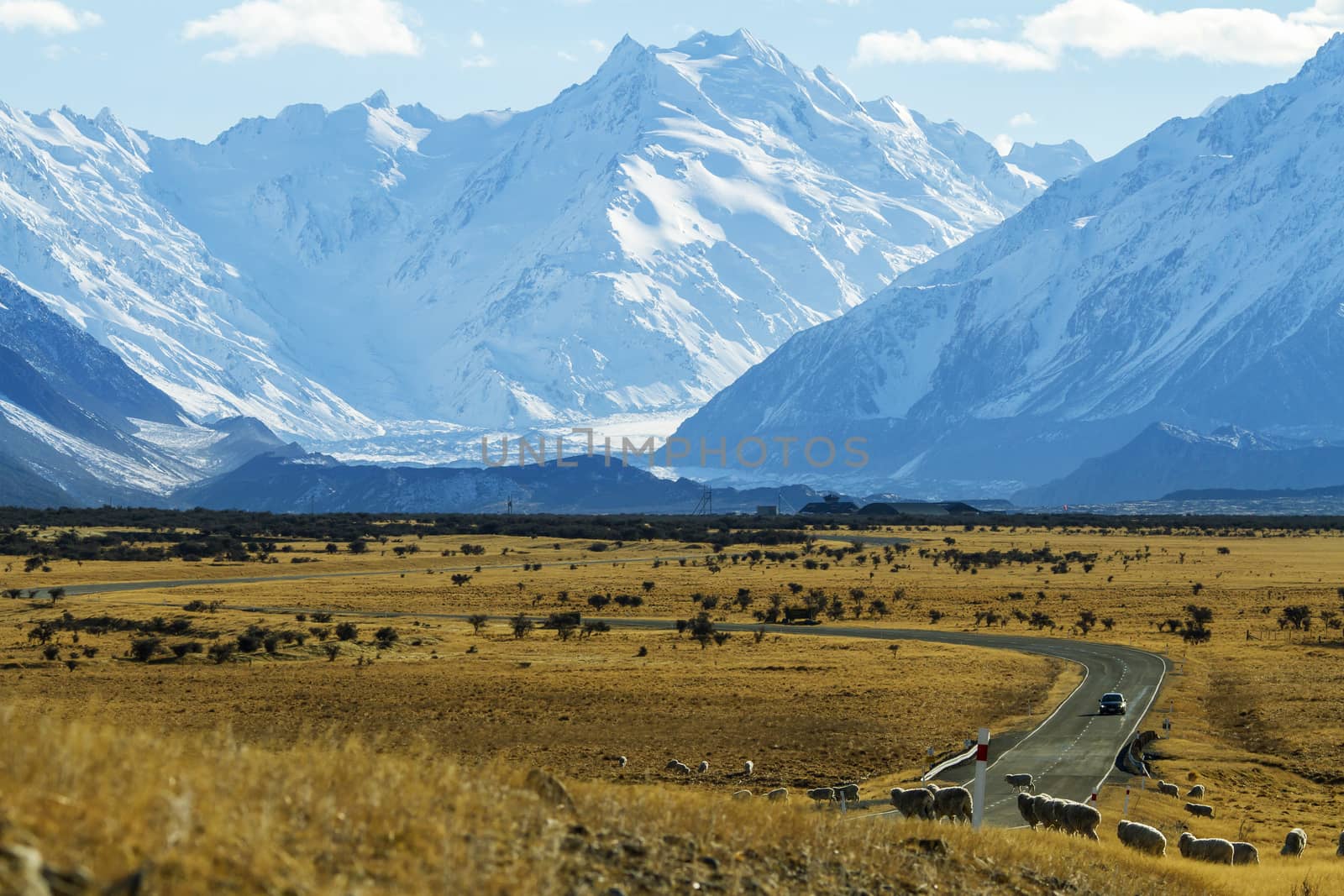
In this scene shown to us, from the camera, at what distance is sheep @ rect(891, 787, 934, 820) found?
24719mm

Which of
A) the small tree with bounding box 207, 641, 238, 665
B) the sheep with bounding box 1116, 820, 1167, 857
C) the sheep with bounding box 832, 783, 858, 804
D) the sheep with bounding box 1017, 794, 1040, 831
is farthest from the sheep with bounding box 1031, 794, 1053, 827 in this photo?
the small tree with bounding box 207, 641, 238, 665

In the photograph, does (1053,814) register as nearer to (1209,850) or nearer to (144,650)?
(1209,850)

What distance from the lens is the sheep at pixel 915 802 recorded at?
24.7 meters

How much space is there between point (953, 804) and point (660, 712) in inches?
779

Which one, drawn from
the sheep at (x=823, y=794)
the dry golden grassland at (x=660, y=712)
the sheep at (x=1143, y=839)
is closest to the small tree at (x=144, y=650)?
the dry golden grassland at (x=660, y=712)

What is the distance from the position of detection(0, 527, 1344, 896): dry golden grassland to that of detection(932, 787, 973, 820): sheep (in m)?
2.39

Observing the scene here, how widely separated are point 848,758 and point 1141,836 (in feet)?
44.5

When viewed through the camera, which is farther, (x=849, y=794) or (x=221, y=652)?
(x=221, y=652)

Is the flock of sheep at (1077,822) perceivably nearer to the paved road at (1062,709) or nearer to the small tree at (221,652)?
the paved road at (1062,709)

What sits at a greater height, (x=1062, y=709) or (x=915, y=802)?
(x=915, y=802)

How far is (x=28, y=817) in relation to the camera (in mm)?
12039

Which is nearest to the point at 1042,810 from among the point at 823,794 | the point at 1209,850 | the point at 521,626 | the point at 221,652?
the point at 1209,850

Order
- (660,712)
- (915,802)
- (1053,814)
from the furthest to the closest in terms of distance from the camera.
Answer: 1. (660,712)
2. (1053,814)
3. (915,802)

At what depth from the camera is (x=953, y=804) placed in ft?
81.7
